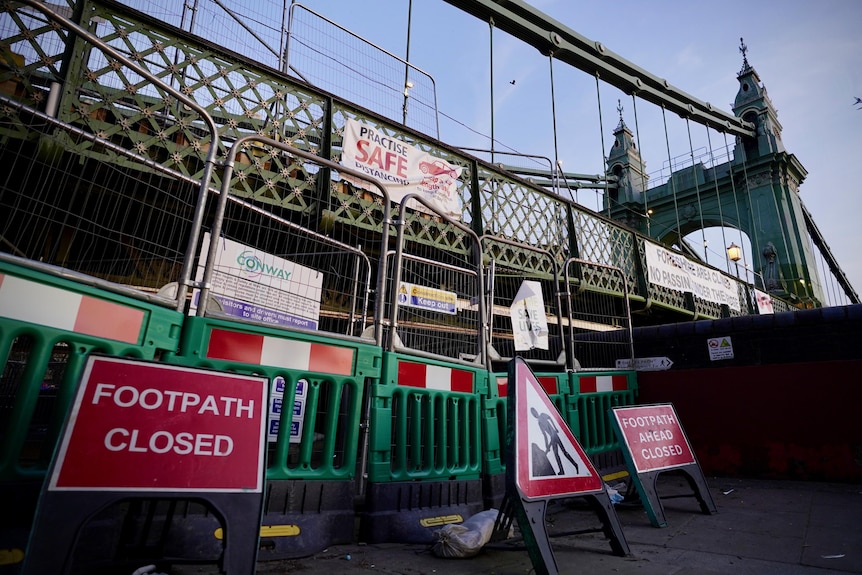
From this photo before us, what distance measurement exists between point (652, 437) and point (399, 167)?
16.1 feet

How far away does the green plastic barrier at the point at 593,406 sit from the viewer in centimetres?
407

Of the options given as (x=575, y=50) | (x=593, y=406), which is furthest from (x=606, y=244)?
(x=575, y=50)

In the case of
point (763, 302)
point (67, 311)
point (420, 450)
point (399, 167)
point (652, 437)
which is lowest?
point (420, 450)

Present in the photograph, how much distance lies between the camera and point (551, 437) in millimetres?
2275

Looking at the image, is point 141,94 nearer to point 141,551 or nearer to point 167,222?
point 167,222

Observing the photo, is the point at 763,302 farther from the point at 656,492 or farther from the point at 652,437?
the point at 656,492

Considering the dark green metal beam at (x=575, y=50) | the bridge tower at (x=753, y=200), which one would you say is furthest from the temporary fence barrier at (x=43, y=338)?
the bridge tower at (x=753, y=200)

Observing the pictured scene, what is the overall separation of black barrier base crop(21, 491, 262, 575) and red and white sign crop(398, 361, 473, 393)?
1290mm

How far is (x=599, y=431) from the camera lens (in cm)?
435

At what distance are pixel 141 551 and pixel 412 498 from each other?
138 centimetres

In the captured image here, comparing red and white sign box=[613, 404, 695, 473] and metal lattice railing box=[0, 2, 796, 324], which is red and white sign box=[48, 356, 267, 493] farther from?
red and white sign box=[613, 404, 695, 473]

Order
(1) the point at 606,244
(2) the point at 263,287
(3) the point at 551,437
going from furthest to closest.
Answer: (1) the point at 606,244, (2) the point at 263,287, (3) the point at 551,437

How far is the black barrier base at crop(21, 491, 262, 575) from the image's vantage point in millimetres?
1046

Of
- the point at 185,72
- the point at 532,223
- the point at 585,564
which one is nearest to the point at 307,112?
the point at 185,72
